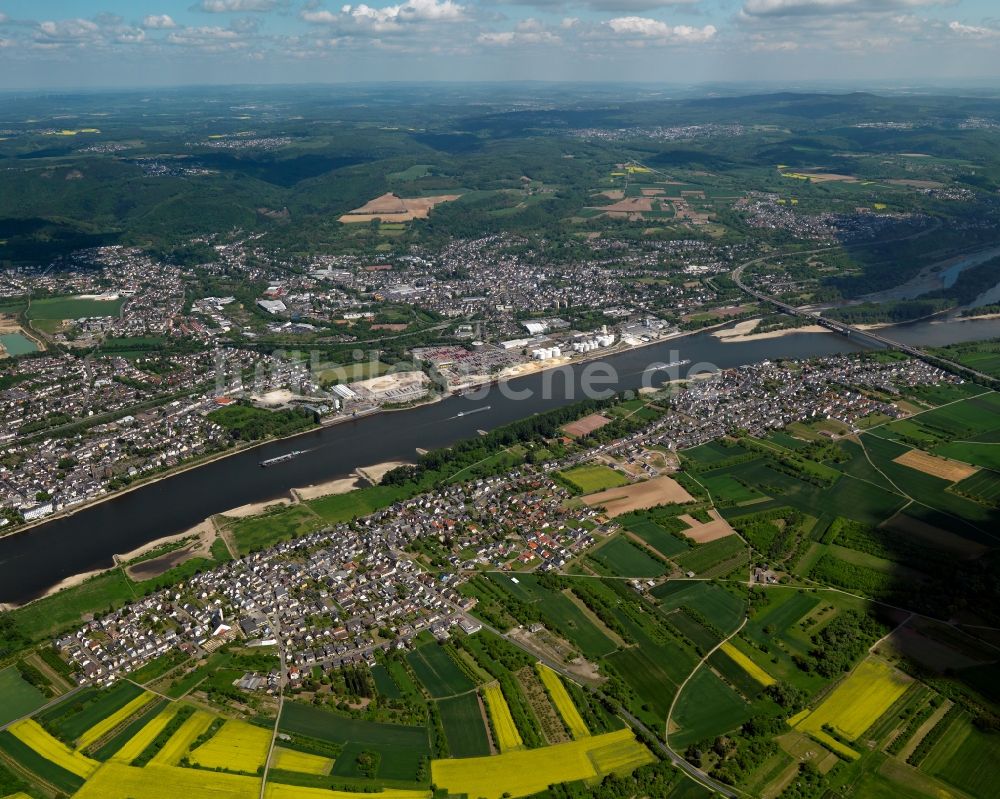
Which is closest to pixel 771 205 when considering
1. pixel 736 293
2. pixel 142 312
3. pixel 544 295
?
pixel 736 293

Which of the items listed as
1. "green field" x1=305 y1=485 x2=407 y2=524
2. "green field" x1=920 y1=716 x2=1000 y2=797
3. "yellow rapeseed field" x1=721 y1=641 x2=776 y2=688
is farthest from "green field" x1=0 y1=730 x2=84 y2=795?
"green field" x1=920 y1=716 x2=1000 y2=797

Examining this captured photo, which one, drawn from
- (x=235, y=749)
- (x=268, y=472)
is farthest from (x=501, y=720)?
(x=268, y=472)

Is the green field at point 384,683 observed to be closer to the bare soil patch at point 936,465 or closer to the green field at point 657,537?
the green field at point 657,537

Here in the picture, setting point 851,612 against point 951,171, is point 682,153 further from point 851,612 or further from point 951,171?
point 851,612

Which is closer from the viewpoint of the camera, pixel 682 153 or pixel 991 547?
pixel 991 547

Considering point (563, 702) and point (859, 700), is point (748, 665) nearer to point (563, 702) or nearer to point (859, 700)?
point (859, 700)
